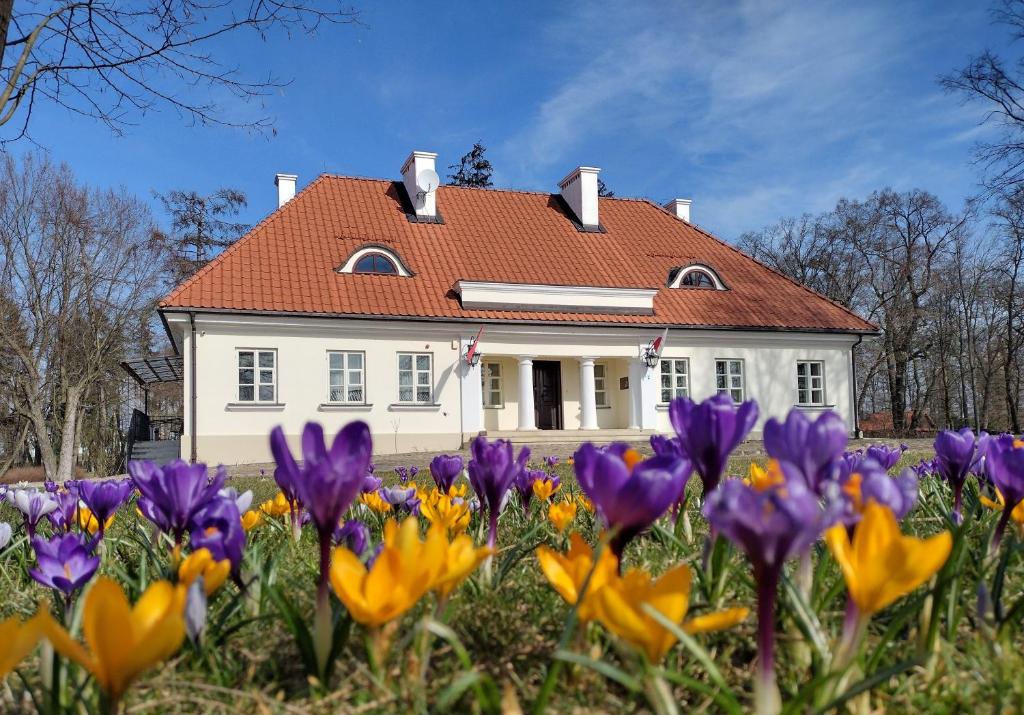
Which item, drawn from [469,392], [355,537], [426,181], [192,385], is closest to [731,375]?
[469,392]

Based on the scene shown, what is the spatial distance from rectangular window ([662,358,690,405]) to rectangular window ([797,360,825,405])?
367 centimetres

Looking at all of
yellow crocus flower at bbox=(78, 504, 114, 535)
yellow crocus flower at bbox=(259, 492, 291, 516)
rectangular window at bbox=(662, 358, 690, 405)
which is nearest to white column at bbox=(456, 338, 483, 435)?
rectangular window at bbox=(662, 358, 690, 405)

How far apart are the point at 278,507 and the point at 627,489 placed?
214 centimetres

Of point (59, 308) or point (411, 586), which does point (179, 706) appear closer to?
point (411, 586)

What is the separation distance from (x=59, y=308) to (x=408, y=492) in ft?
86.1

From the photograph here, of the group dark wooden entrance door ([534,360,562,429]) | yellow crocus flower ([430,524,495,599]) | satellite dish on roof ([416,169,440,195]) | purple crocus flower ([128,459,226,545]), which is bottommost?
yellow crocus flower ([430,524,495,599])

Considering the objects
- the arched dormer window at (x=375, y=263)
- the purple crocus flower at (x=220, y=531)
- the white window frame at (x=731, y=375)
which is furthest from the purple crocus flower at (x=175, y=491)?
the white window frame at (x=731, y=375)

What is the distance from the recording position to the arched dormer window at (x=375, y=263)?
2077 centimetres

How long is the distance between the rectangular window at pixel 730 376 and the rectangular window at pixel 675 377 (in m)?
1.00

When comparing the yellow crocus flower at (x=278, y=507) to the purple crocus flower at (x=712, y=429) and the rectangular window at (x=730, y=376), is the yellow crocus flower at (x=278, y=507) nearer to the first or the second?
the purple crocus flower at (x=712, y=429)

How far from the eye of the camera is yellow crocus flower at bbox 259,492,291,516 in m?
2.86

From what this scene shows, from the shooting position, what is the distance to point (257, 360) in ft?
63.3

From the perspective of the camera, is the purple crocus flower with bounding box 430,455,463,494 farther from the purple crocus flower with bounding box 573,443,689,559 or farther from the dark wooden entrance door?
the dark wooden entrance door

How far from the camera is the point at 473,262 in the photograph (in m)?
22.1
